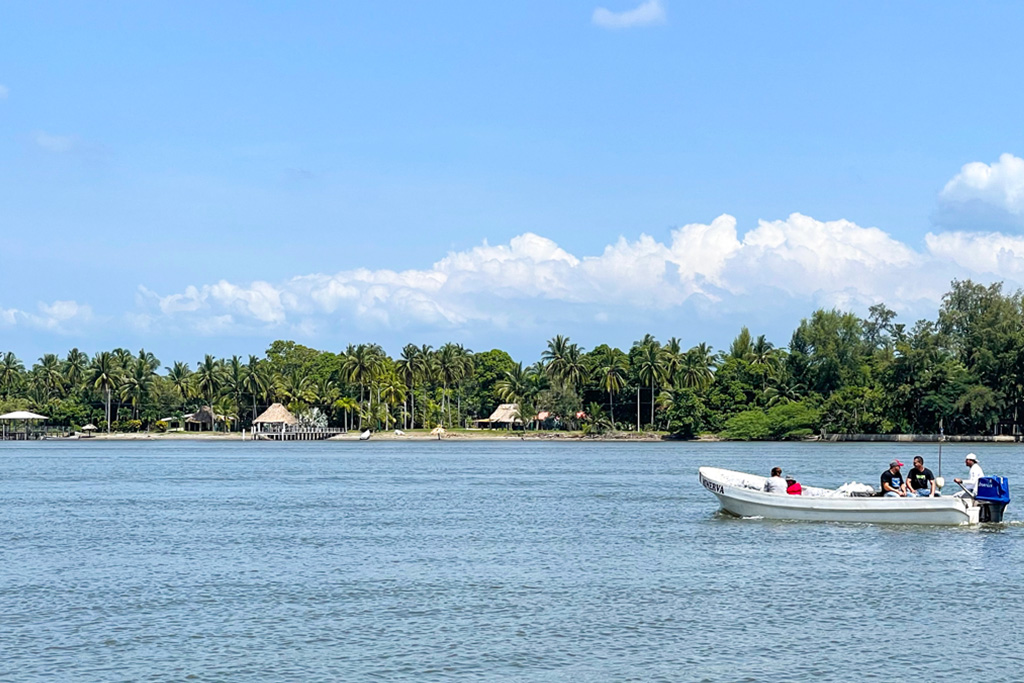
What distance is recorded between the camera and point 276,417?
158500 mm

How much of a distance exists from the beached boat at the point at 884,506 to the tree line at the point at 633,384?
275ft

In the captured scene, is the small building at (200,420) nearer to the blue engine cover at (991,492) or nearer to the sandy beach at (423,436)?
the sandy beach at (423,436)

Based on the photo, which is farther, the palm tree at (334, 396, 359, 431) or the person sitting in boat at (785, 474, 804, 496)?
the palm tree at (334, 396, 359, 431)

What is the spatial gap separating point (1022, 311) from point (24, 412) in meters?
124

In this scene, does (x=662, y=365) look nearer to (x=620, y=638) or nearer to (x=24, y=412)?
(x=24, y=412)

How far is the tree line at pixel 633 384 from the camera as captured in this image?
12175cm

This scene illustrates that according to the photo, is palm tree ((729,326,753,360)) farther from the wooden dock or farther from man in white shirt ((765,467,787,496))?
man in white shirt ((765,467,787,496))

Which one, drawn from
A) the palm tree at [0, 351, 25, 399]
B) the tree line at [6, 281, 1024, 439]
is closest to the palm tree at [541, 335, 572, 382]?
the tree line at [6, 281, 1024, 439]

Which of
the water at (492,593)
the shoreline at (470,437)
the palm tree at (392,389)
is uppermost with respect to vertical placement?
the palm tree at (392,389)

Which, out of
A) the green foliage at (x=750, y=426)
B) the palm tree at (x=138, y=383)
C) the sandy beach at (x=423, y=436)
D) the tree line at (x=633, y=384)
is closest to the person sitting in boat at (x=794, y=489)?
the tree line at (x=633, y=384)

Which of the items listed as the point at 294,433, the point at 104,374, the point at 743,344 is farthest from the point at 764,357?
the point at 104,374

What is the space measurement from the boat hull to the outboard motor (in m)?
0.40

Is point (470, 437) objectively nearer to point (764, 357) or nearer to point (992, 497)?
point (764, 357)

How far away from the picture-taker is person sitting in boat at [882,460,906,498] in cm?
3631
